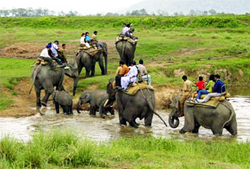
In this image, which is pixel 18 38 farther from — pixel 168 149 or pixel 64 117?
pixel 168 149

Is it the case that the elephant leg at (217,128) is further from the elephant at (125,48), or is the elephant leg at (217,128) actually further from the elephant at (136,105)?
the elephant at (125,48)

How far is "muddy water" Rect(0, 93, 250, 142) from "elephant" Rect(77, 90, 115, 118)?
12.0 inches

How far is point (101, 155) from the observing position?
35.9ft

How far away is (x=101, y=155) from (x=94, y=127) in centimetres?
678

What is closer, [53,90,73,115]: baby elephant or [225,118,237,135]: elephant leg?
[225,118,237,135]: elephant leg

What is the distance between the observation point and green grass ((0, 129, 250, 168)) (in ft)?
33.8

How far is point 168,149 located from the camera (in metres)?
12.9

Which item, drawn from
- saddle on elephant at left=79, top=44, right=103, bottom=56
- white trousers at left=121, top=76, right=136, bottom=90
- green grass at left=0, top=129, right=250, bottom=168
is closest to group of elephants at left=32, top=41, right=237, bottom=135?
white trousers at left=121, top=76, right=136, bottom=90

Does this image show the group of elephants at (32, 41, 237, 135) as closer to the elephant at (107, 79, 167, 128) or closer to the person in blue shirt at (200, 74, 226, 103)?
the elephant at (107, 79, 167, 128)

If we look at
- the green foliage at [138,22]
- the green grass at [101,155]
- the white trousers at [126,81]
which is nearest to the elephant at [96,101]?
the white trousers at [126,81]

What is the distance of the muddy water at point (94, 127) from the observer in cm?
1623

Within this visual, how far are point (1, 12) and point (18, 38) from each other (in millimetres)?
149135

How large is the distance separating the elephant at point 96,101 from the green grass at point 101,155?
6.89 meters

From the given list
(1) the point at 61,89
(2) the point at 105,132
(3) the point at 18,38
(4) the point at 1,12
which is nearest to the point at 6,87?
(1) the point at 61,89
